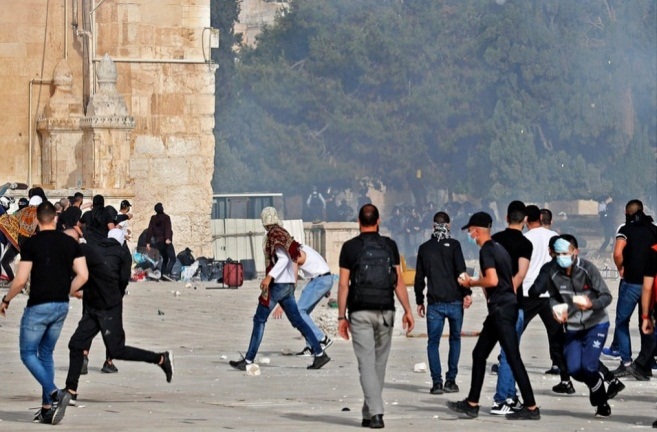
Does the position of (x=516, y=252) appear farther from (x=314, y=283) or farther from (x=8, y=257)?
(x=8, y=257)

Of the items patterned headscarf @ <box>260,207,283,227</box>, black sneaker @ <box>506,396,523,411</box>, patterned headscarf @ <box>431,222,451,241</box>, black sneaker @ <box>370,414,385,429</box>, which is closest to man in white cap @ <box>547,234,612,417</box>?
black sneaker @ <box>506,396,523,411</box>

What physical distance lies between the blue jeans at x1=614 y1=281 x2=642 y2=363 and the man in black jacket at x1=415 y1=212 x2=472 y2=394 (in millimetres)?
1896

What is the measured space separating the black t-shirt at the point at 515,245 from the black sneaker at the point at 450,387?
4.98ft

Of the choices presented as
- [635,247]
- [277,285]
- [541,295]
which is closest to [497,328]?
[541,295]

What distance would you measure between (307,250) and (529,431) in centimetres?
536

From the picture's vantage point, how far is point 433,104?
79688 millimetres

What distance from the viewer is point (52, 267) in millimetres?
12719

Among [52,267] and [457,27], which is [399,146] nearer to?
[457,27]

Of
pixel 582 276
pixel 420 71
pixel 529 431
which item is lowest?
pixel 529 431

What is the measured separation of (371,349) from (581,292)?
1.57m

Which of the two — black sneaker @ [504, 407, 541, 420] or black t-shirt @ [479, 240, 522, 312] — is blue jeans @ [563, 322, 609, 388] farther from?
black t-shirt @ [479, 240, 522, 312]

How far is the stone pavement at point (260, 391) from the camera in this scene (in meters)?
12.9

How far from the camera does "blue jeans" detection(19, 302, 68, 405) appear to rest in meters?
12.7

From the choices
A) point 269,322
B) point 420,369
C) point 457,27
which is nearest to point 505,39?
point 457,27
